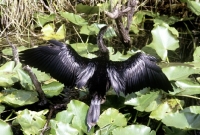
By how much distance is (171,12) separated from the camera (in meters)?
3.46

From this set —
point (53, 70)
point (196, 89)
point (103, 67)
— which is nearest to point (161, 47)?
point (196, 89)

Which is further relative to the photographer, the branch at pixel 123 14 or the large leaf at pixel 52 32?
the large leaf at pixel 52 32

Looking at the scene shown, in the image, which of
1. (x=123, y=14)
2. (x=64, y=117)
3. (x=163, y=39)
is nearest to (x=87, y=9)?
(x=123, y=14)

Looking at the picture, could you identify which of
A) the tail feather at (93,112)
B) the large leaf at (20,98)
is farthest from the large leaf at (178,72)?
the large leaf at (20,98)

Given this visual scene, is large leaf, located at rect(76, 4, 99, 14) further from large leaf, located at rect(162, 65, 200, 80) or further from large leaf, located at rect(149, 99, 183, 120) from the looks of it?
large leaf, located at rect(149, 99, 183, 120)

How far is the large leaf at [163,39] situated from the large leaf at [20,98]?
78cm

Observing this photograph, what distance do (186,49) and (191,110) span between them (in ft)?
3.49

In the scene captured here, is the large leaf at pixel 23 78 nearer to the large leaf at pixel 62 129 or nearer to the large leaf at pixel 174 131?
the large leaf at pixel 62 129

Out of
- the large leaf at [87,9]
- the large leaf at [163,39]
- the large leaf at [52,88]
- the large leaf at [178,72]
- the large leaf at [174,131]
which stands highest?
the large leaf at [87,9]

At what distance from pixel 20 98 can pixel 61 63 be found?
0.97ft

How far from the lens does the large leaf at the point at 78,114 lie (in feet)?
6.25

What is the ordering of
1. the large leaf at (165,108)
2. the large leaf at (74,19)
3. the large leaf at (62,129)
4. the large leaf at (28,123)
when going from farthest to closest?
the large leaf at (74,19) < the large leaf at (165,108) < the large leaf at (28,123) < the large leaf at (62,129)

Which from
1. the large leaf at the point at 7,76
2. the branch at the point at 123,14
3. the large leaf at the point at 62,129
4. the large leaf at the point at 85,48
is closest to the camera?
the large leaf at the point at 62,129

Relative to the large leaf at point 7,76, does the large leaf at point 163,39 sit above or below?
above
